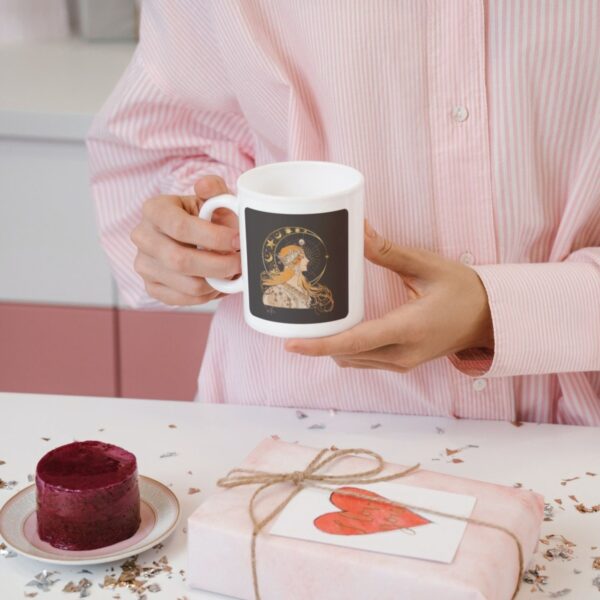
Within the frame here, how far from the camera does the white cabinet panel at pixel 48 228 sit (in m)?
1.94

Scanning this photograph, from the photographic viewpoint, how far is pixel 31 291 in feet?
6.73

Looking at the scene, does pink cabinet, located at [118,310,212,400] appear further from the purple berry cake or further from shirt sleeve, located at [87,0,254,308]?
the purple berry cake

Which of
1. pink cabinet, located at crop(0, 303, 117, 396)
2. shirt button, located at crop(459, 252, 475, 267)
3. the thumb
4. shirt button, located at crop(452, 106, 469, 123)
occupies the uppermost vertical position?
shirt button, located at crop(452, 106, 469, 123)

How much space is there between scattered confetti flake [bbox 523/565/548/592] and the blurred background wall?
1.28 metres

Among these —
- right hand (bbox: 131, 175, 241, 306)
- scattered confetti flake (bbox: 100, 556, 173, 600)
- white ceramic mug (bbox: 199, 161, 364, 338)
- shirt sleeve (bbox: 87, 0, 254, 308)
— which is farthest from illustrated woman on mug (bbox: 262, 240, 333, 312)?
shirt sleeve (bbox: 87, 0, 254, 308)

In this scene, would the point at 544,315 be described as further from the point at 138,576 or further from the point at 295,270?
the point at 138,576

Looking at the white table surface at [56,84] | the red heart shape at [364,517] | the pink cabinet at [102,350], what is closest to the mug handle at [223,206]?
the red heart shape at [364,517]

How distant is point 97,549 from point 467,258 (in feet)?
1.49

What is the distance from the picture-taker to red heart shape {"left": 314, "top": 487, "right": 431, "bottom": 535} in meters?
0.76

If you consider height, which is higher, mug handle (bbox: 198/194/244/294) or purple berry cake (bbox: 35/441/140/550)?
mug handle (bbox: 198/194/244/294)

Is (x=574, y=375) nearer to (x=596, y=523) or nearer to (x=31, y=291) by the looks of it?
(x=596, y=523)

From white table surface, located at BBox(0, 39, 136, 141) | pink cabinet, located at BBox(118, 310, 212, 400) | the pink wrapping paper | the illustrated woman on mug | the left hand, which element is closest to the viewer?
the pink wrapping paper

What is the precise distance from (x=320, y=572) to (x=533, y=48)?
1.69 ft

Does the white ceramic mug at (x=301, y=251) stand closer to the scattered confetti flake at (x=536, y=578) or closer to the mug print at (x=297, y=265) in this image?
the mug print at (x=297, y=265)
